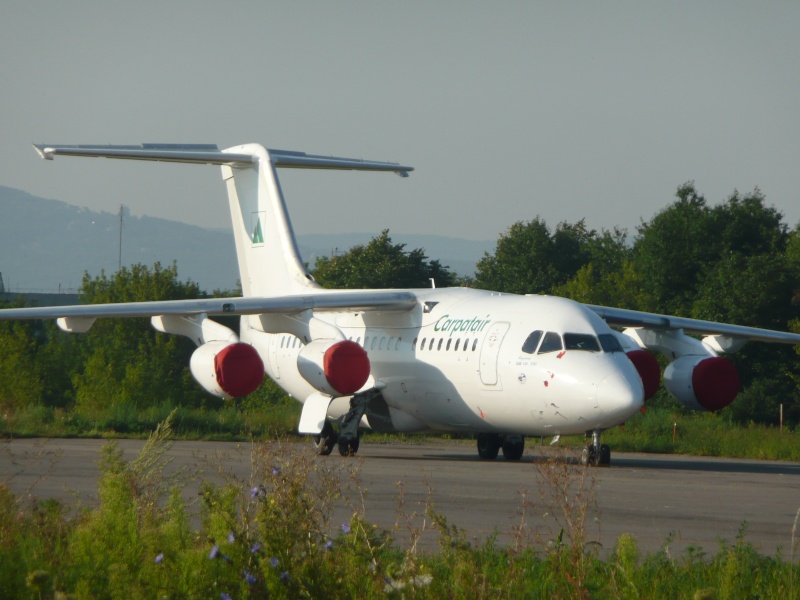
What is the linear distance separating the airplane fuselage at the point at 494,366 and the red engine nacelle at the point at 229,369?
2044mm

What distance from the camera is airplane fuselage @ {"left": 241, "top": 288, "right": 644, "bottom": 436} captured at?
15.3 metres

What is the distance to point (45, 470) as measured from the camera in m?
14.3

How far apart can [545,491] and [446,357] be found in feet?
17.6

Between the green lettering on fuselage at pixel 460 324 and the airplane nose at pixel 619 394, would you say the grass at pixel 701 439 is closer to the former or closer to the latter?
the green lettering on fuselage at pixel 460 324

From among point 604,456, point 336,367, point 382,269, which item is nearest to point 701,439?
point 604,456

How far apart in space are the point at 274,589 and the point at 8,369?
34.8m

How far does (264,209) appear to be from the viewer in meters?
22.5

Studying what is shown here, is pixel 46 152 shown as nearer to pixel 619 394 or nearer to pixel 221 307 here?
pixel 221 307

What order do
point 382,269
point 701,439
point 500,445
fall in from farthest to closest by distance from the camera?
1. point 382,269
2. point 701,439
3. point 500,445

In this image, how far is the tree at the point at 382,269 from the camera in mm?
49969

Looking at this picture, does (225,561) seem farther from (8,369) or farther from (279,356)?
(8,369)

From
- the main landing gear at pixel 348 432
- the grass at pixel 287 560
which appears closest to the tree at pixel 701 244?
the main landing gear at pixel 348 432

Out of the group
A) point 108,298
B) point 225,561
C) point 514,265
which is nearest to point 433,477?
point 225,561

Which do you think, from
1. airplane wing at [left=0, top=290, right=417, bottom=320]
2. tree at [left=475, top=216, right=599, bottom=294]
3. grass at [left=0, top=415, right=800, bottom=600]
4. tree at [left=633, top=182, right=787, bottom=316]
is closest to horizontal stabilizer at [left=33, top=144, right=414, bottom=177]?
airplane wing at [left=0, top=290, right=417, bottom=320]
